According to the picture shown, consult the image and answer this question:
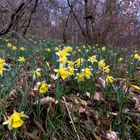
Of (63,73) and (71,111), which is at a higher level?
(63,73)

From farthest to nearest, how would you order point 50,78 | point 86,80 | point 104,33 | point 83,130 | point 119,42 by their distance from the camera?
point 119,42, point 104,33, point 50,78, point 86,80, point 83,130

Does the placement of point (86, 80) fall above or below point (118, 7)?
below

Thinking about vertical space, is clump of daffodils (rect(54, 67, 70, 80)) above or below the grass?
above

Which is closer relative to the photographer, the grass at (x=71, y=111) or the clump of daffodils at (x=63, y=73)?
the grass at (x=71, y=111)

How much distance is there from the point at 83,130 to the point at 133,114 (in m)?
0.47

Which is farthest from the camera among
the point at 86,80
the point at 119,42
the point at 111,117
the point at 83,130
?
the point at 119,42

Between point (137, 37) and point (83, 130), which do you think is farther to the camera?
point (137, 37)

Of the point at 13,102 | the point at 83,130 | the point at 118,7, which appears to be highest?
the point at 118,7

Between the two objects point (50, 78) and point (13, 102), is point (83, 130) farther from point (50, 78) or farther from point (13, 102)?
point (50, 78)

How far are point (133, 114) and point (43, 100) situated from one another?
0.68m

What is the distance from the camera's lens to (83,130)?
208 cm

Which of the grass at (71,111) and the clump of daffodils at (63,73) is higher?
the clump of daffodils at (63,73)

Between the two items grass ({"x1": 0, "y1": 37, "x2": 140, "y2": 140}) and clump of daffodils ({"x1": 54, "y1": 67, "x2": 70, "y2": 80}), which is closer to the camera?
grass ({"x1": 0, "y1": 37, "x2": 140, "y2": 140})

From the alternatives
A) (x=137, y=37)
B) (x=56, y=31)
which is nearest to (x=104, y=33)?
(x=137, y=37)
